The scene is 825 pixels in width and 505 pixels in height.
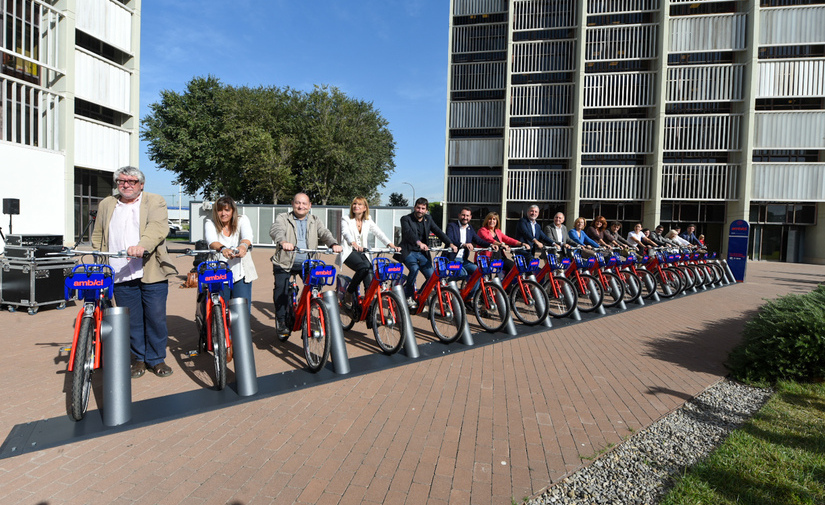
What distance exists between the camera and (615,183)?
106 feet

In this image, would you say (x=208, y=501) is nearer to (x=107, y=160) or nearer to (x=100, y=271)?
(x=100, y=271)

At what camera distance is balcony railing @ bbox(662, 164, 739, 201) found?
30.1 m

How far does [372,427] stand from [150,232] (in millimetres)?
2569

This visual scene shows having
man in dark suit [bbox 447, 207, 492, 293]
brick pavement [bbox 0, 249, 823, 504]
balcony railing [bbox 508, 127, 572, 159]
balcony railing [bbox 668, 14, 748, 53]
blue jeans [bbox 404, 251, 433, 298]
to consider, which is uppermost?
balcony railing [bbox 668, 14, 748, 53]

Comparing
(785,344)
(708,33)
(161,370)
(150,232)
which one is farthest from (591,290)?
(708,33)

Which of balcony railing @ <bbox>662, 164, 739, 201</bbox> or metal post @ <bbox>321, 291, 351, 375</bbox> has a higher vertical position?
balcony railing @ <bbox>662, 164, 739, 201</bbox>

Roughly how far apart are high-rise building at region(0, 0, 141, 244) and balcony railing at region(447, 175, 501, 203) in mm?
19970

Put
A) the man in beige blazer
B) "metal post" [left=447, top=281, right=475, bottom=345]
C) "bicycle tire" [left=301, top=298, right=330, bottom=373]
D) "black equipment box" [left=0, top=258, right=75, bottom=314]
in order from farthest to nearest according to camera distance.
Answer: "black equipment box" [left=0, top=258, right=75, bottom=314], "metal post" [left=447, top=281, right=475, bottom=345], "bicycle tire" [left=301, top=298, right=330, bottom=373], the man in beige blazer

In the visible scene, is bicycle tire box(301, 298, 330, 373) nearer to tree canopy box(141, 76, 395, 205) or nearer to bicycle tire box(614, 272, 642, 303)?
bicycle tire box(614, 272, 642, 303)

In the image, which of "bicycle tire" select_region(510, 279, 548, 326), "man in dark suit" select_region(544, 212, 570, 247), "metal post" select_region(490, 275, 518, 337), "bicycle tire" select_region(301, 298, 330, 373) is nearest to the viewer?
"bicycle tire" select_region(301, 298, 330, 373)

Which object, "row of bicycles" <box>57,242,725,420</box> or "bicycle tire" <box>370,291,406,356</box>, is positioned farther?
"bicycle tire" <box>370,291,406,356</box>

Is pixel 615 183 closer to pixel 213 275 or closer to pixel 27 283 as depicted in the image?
pixel 27 283

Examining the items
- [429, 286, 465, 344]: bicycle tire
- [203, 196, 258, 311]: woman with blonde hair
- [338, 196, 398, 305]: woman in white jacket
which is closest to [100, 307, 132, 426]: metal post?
[203, 196, 258, 311]: woman with blonde hair

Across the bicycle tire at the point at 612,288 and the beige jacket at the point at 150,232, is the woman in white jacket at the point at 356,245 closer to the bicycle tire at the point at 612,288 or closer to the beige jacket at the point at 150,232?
the beige jacket at the point at 150,232
